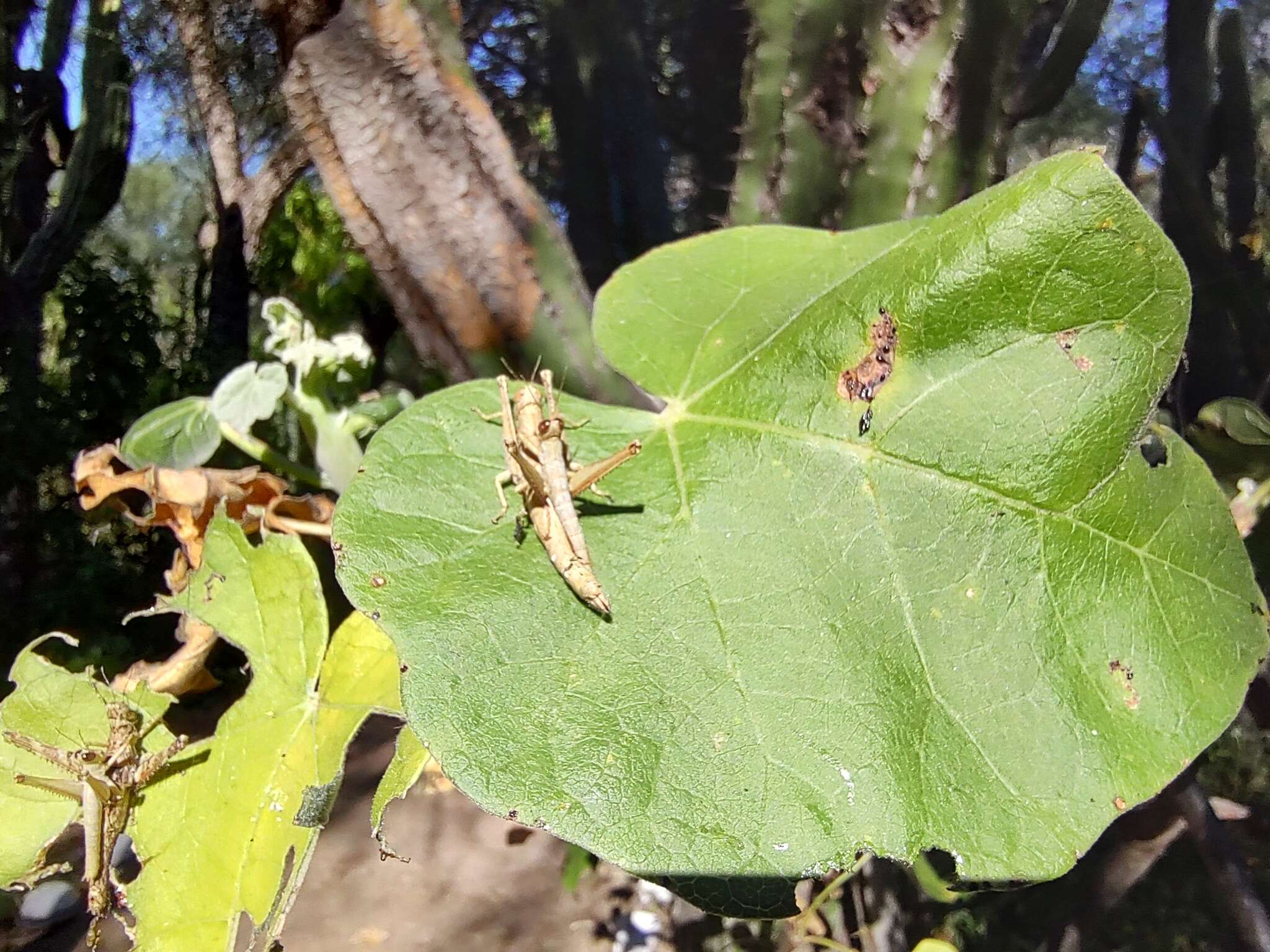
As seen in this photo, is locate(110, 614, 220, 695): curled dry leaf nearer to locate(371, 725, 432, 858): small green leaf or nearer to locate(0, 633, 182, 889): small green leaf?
locate(0, 633, 182, 889): small green leaf

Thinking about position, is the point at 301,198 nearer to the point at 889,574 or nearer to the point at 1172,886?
the point at 889,574

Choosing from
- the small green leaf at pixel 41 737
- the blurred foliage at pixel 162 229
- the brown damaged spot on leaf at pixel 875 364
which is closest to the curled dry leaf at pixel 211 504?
the small green leaf at pixel 41 737

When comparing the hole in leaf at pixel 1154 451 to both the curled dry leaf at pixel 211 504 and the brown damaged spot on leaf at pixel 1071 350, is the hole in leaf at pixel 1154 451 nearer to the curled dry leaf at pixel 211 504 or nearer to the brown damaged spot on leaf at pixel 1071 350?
the brown damaged spot on leaf at pixel 1071 350

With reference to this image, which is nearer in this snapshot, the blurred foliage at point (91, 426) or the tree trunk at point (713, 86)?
the tree trunk at point (713, 86)

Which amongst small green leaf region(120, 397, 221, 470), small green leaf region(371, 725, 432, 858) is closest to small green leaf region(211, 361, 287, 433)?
small green leaf region(120, 397, 221, 470)

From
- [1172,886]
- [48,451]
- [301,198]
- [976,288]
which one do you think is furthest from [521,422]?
[48,451]

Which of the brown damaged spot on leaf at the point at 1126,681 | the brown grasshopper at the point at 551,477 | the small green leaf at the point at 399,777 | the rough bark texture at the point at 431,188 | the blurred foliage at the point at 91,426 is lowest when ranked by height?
the blurred foliage at the point at 91,426

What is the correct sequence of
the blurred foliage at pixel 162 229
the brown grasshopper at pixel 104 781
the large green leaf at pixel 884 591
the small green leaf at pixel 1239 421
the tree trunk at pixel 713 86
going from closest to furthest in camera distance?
the large green leaf at pixel 884 591
the brown grasshopper at pixel 104 781
the small green leaf at pixel 1239 421
the tree trunk at pixel 713 86
the blurred foliage at pixel 162 229
